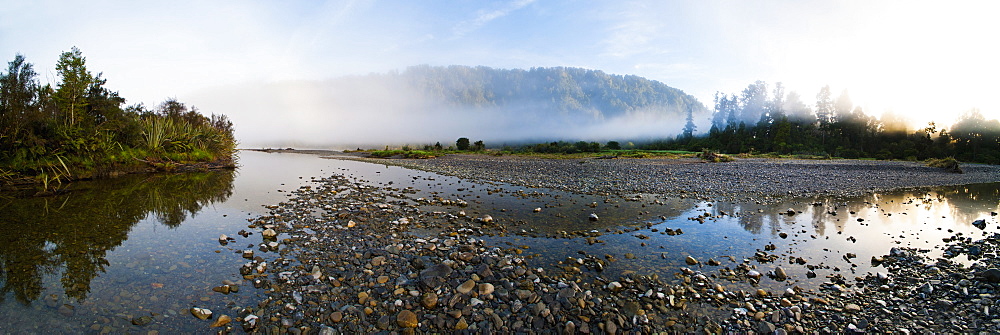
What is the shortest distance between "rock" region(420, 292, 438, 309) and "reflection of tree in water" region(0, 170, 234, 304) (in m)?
4.51

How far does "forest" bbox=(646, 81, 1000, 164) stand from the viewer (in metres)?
56.6

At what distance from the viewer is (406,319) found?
4098 millimetres

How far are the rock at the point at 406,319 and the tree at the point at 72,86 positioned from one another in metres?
23.0

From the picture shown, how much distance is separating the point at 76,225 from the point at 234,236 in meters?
4.46

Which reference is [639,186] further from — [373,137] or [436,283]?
[373,137]

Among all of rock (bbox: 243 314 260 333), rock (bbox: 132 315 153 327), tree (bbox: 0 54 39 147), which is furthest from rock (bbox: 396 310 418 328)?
tree (bbox: 0 54 39 147)

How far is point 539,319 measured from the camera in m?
4.17

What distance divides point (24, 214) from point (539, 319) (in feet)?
47.2

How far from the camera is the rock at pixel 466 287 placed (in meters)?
4.79

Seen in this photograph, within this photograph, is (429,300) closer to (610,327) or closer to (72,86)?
(610,327)

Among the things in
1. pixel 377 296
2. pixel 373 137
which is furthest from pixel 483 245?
pixel 373 137

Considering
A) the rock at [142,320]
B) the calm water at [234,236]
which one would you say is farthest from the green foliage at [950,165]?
the rock at [142,320]

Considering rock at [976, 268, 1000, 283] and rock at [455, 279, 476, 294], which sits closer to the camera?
rock at [455, 279, 476, 294]

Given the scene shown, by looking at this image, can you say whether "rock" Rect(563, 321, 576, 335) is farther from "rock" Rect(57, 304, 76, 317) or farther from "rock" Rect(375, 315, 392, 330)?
"rock" Rect(57, 304, 76, 317)
